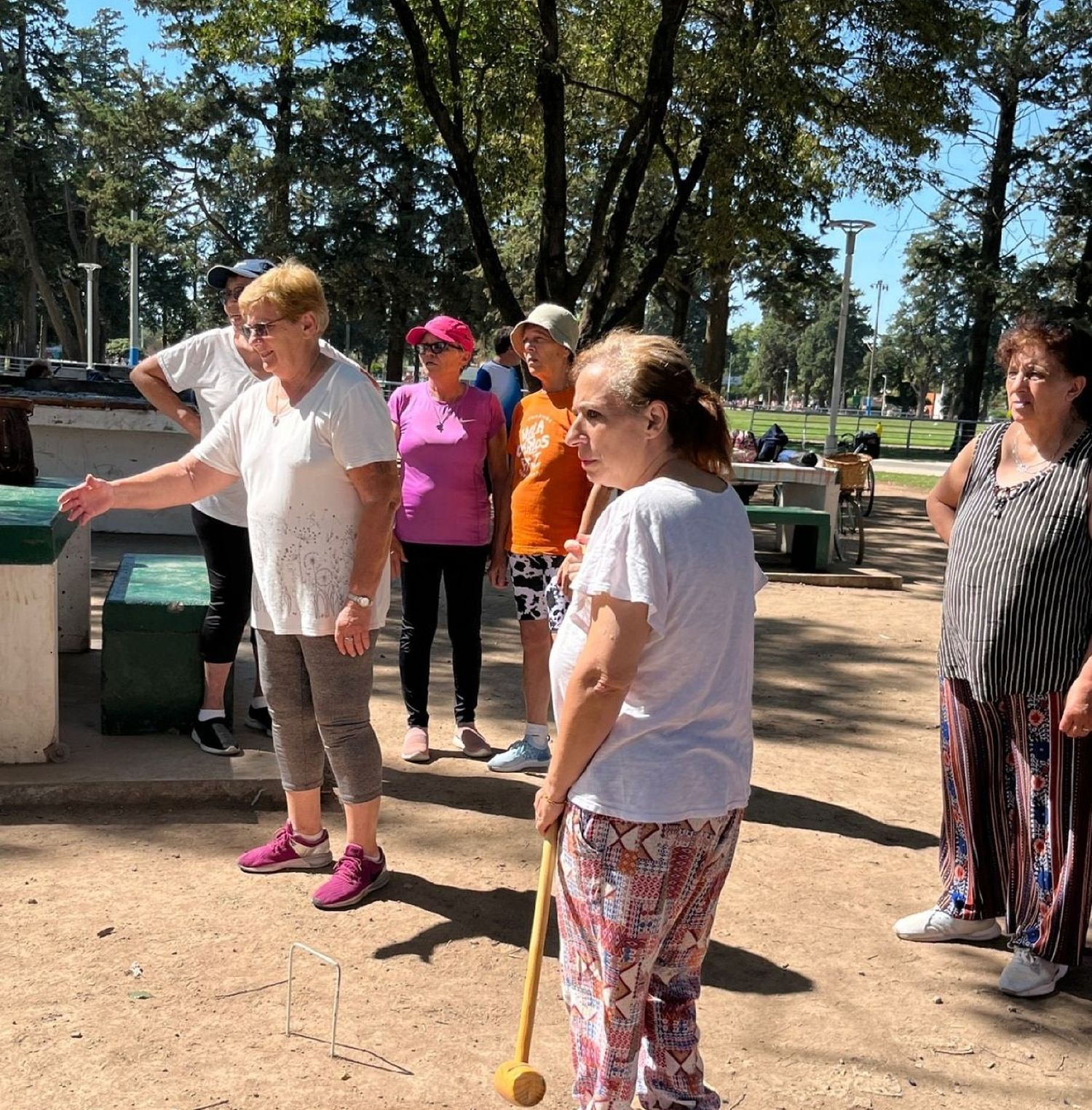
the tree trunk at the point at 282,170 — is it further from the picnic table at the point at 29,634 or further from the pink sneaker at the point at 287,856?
the pink sneaker at the point at 287,856

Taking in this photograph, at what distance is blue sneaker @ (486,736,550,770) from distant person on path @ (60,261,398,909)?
1376 millimetres

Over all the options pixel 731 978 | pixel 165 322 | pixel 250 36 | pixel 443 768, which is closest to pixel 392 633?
pixel 443 768

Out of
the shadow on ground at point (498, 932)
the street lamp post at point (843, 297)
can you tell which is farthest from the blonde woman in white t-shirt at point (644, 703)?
the street lamp post at point (843, 297)

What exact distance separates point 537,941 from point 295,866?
1810mm

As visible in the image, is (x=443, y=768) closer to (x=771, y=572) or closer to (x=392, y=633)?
(x=392, y=633)

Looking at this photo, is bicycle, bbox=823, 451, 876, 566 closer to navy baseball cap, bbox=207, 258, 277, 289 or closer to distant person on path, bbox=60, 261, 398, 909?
navy baseball cap, bbox=207, 258, 277, 289

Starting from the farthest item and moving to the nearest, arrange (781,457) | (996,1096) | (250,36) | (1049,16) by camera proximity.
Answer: (1049,16)
(250,36)
(781,457)
(996,1096)

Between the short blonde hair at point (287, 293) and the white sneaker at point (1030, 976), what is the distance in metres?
2.70

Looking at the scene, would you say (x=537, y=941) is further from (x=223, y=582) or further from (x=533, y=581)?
(x=223, y=582)

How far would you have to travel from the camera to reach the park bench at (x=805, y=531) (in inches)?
420

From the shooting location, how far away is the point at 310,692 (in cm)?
374

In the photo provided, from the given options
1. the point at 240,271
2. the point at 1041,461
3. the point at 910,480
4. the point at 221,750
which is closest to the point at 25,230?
the point at 910,480

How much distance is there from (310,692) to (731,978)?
1.50 metres

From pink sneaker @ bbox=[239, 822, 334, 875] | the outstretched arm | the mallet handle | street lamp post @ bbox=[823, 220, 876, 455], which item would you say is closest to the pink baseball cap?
the outstretched arm
